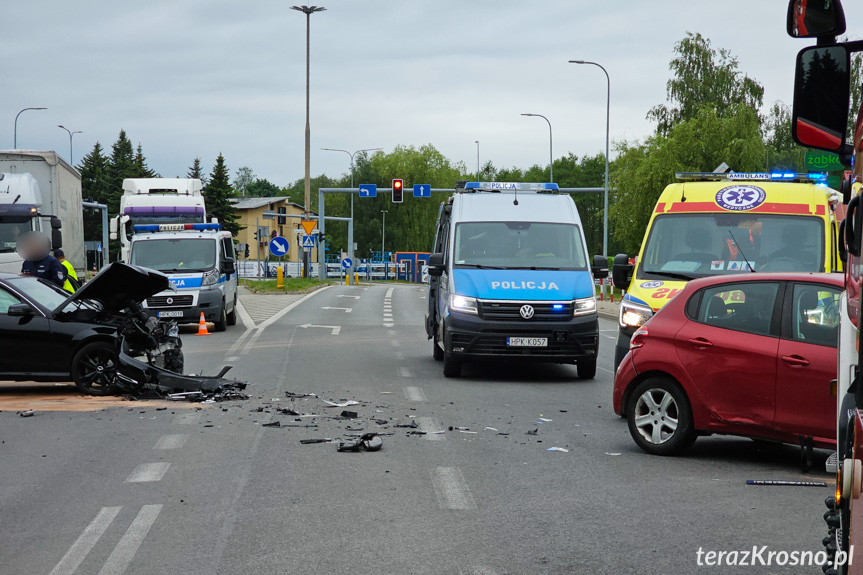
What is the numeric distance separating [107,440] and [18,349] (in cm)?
386

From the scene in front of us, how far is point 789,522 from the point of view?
21.5 ft

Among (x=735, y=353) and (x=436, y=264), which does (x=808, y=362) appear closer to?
(x=735, y=353)

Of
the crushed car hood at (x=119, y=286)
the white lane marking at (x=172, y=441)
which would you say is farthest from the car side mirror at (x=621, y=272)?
the white lane marking at (x=172, y=441)

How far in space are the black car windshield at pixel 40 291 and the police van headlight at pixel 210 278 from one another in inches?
365

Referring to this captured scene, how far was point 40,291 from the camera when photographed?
13656 mm

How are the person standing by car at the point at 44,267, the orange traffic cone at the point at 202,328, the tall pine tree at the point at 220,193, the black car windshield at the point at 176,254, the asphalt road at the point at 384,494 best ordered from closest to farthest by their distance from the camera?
1. the asphalt road at the point at 384,494
2. the person standing by car at the point at 44,267
3. the orange traffic cone at the point at 202,328
4. the black car windshield at the point at 176,254
5. the tall pine tree at the point at 220,193

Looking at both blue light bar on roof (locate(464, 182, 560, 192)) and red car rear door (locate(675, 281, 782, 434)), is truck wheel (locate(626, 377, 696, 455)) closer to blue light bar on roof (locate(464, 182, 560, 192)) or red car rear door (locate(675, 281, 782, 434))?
red car rear door (locate(675, 281, 782, 434))

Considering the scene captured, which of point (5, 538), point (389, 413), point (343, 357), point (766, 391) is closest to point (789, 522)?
point (766, 391)

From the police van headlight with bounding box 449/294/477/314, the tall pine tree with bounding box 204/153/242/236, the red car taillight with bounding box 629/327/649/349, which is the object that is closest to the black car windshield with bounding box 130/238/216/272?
the police van headlight with bounding box 449/294/477/314

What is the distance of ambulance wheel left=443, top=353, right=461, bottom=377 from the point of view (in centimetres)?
1450

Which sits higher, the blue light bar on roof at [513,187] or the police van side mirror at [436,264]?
Answer: the blue light bar on roof at [513,187]

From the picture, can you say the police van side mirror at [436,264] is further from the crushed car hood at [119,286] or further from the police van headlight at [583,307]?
the crushed car hood at [119,286]

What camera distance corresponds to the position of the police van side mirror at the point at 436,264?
603 inches

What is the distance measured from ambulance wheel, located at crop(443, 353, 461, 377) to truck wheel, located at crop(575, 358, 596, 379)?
63.9 inches
